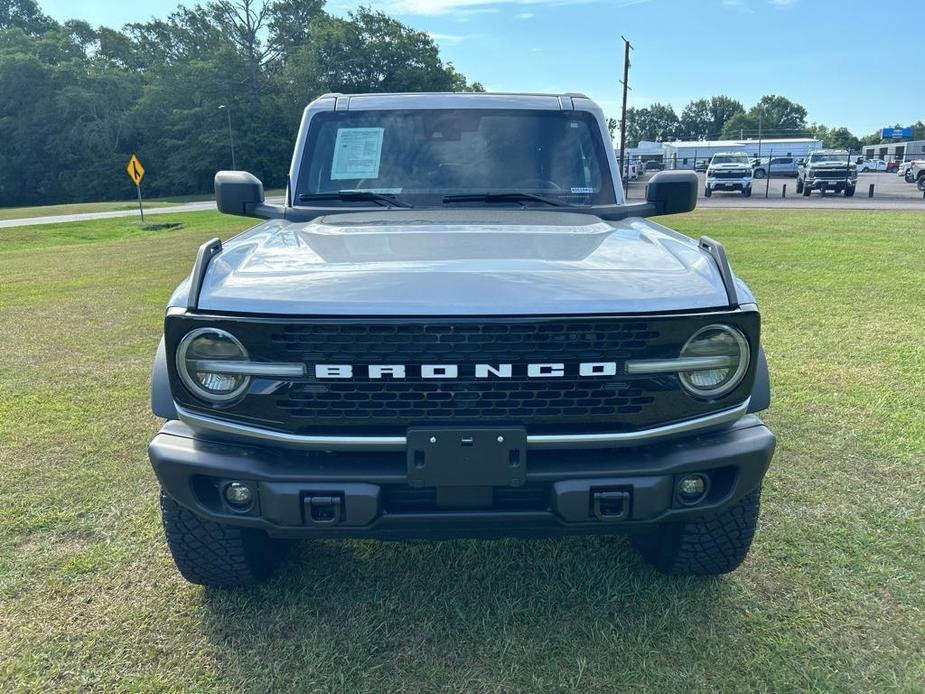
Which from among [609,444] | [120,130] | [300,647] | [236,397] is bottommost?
[300,647]

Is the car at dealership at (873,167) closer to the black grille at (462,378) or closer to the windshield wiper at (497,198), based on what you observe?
the windshield wiper at (497,198)

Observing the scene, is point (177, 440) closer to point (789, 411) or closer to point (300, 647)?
point (300, 647)

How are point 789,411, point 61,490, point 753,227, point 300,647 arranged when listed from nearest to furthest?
point 300,647 < point 61,490 < point 789,411 < point 753,227

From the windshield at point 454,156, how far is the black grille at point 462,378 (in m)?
1.31

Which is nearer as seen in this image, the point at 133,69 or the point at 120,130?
the point at 120,130

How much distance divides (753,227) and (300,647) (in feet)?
50.9

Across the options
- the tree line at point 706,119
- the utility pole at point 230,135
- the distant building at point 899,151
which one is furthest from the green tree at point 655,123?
the utility pole at point 230,135

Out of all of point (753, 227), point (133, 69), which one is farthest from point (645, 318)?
point (133, 69)

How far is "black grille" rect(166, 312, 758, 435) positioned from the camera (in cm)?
206

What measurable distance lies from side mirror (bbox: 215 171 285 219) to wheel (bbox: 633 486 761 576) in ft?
7.29

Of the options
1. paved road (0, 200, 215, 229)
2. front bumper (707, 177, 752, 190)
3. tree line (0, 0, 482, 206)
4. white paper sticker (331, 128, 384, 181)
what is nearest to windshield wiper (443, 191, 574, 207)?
Answer: white paper sticker (331, 128, 384, 181)

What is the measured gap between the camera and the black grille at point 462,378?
6.76 ft

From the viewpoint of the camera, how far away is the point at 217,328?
6.86ft

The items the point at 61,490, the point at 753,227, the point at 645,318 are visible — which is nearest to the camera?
the point at 645,318
